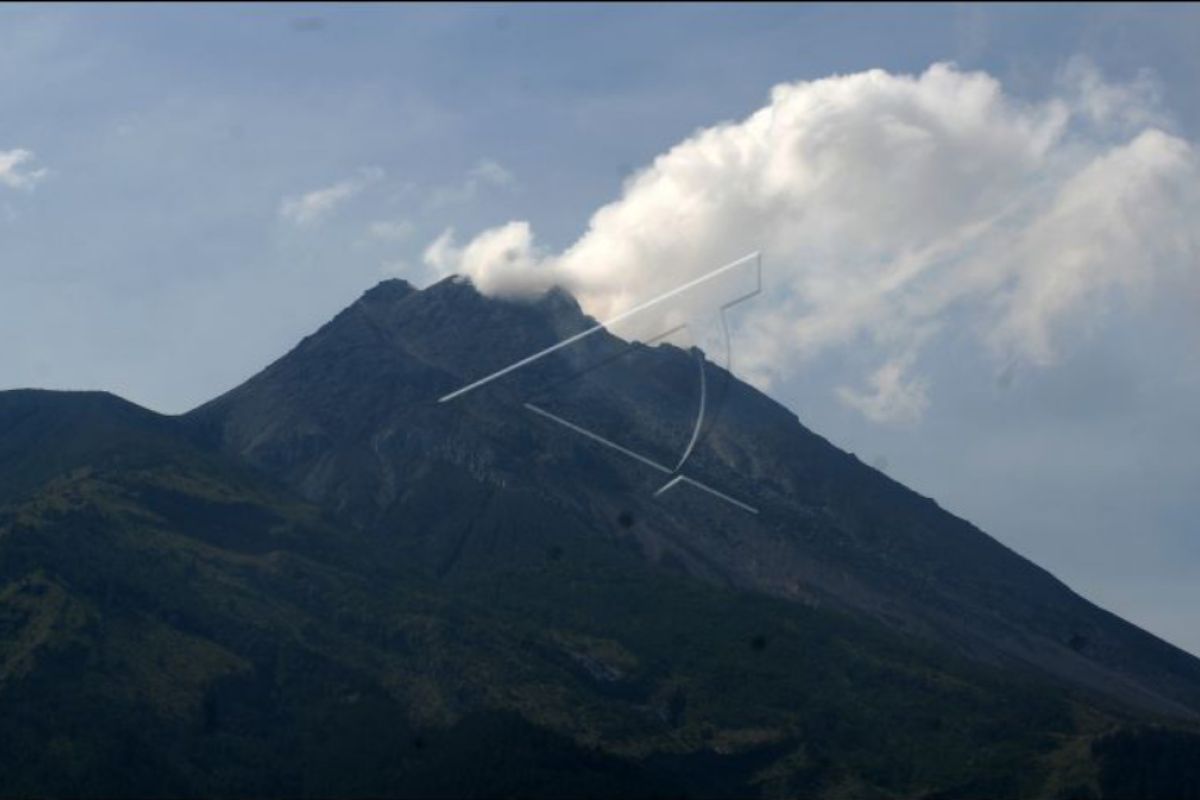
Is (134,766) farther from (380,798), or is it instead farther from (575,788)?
(575,788)

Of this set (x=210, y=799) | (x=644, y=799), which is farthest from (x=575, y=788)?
(x=210, y=799)

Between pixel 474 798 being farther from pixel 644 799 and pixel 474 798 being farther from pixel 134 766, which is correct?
pixel 134 766

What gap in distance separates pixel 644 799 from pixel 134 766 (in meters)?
48.4

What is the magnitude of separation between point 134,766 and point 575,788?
1647 inches

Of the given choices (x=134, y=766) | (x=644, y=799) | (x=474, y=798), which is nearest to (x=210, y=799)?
(x=134, y=766)

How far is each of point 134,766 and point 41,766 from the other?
28.9 ft

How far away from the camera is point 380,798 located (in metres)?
200

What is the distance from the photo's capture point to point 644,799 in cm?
19900

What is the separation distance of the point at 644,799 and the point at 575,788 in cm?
725

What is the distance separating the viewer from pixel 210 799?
198m

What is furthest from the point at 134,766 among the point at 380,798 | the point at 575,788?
the point at 575,788

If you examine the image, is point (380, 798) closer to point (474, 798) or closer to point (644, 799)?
point (474, 798)

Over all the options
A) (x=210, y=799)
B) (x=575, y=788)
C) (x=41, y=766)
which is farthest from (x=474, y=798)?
(x=41, y=766)

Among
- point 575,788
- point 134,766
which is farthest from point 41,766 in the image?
point 575,788
